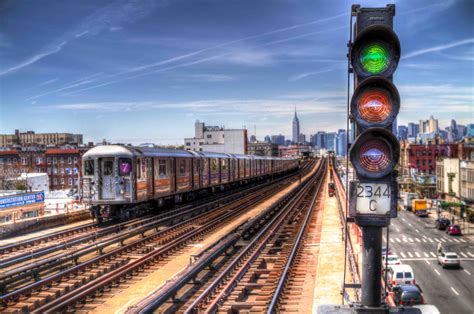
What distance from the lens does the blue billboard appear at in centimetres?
1966

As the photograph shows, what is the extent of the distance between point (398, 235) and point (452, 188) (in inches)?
776

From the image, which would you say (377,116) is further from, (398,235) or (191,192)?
(398,235)

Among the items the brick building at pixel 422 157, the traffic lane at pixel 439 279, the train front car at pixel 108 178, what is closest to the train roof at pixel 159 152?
the train front car at pixel 108 178

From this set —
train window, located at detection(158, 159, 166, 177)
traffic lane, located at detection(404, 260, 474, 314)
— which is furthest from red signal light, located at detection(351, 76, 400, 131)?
traffic lane, located at detection(404, 260, 474, 314)

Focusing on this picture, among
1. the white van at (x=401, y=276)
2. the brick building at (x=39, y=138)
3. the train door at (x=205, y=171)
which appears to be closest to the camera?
the white van at (x=401, y=276)

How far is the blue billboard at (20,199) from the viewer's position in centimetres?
1966

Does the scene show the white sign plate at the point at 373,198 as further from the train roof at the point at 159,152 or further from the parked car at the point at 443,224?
the parked car at the point at 443,224

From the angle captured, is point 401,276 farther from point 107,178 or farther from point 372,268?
point 372,268

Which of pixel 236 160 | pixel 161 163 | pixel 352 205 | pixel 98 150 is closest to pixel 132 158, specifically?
pixel 98 150

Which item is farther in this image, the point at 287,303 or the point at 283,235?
the point at 283,235

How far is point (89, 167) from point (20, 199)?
4.52 m

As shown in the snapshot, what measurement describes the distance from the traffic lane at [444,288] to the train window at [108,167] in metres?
19.3

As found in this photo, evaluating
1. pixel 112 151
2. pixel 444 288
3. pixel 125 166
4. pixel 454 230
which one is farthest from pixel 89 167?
pixel 454 230

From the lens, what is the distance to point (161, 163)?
72.4ft
